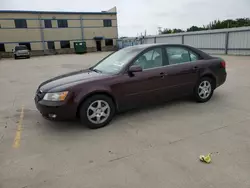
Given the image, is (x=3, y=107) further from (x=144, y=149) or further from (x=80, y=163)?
(x=144, y=149)

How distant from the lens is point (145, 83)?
4.05 metres

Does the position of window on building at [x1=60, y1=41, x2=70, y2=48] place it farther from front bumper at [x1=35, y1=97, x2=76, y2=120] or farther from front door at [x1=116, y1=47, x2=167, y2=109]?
front bumper at [x1=35, y1=97, x2=76, y2=120]

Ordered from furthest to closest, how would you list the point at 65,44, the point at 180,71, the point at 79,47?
the point at 65,44
the point at 79,47
the point at 180,71

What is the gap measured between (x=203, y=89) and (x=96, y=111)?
108 inches

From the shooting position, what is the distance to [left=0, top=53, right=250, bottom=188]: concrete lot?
237cm

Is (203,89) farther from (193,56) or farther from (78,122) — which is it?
(78,122)

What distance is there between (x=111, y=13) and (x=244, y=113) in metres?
36.1

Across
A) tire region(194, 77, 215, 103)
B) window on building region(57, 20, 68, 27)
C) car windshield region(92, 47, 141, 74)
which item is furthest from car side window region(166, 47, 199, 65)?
window on building region(57, 20, 68, 27)

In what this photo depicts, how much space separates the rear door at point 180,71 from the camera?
4.36 m

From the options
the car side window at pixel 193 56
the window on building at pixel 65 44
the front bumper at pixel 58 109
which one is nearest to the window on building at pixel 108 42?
the window on building at pixel 65 44

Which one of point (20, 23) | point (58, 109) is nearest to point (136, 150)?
point (58, 109)

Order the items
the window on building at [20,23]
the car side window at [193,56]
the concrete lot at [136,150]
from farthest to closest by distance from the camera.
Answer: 1. the window on building at [20,23]
2. the car side window at [193,56]
3. the concrete lot at [136,150]

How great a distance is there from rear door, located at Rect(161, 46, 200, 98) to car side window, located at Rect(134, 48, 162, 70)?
7.2 inches

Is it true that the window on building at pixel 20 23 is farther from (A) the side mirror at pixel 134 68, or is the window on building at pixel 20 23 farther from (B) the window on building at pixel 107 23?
(A) the side mirror at pixel 134 68
